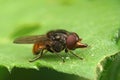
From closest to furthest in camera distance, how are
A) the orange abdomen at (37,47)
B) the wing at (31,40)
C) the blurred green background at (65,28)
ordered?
1. the blurred green background at (65,28)
2. the wing at (31,40)
3. the orange abdomen at (37,47)

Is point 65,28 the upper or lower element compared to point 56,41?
lower

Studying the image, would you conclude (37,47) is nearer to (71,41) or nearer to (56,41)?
(56,41)

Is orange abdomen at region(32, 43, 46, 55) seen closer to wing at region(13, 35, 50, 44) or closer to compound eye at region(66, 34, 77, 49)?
wing at region(13, 35, 50, 44)

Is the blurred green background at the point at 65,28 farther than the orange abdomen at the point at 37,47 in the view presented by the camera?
No

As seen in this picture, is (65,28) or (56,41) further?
(65,28)

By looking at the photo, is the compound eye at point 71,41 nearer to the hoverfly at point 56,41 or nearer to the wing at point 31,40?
the hoverfly at point 56,41

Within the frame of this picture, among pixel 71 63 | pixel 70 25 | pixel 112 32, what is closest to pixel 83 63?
pixel 71 63

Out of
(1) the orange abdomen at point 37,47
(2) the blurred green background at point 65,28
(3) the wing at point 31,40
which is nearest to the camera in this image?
(2) the blurred green background at point 65,28

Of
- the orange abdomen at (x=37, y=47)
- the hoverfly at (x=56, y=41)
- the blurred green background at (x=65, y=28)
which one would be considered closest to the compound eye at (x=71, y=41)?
the hoverfly at (x=56, y=41)

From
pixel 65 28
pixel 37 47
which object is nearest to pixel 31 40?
pixel 37 47
